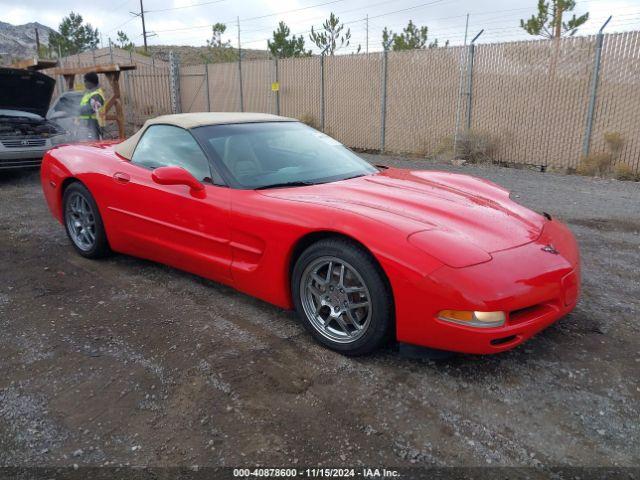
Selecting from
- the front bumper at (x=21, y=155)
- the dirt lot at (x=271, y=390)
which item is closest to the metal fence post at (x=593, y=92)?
the dirt lot at (x=271, y=390)

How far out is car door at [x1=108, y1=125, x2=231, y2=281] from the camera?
11.2 ft

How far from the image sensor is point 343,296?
2.82m

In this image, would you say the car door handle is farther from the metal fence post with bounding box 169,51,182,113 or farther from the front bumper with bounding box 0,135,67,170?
the metal fence post with bounding box 169,51,182,113

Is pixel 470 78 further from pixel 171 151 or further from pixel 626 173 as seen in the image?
pixel 171 151

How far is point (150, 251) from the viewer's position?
4008 mm

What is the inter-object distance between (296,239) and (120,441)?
135 cm

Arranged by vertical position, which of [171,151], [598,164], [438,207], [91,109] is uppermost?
[91,109]

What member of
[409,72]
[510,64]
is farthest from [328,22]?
[510,64]

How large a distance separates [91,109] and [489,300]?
943 cm

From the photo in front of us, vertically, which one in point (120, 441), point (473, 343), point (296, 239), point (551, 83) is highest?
point (551, 83)

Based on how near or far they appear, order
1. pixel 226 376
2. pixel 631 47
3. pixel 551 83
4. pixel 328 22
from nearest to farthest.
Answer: pixel 226 376 < pixel 631 47 < pixel 551 83 < pixel 328 22

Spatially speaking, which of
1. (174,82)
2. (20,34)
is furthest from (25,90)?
(20,34)

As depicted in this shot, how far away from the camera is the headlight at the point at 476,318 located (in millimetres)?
2428

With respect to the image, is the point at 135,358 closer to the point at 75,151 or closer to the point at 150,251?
the point at 150,251
